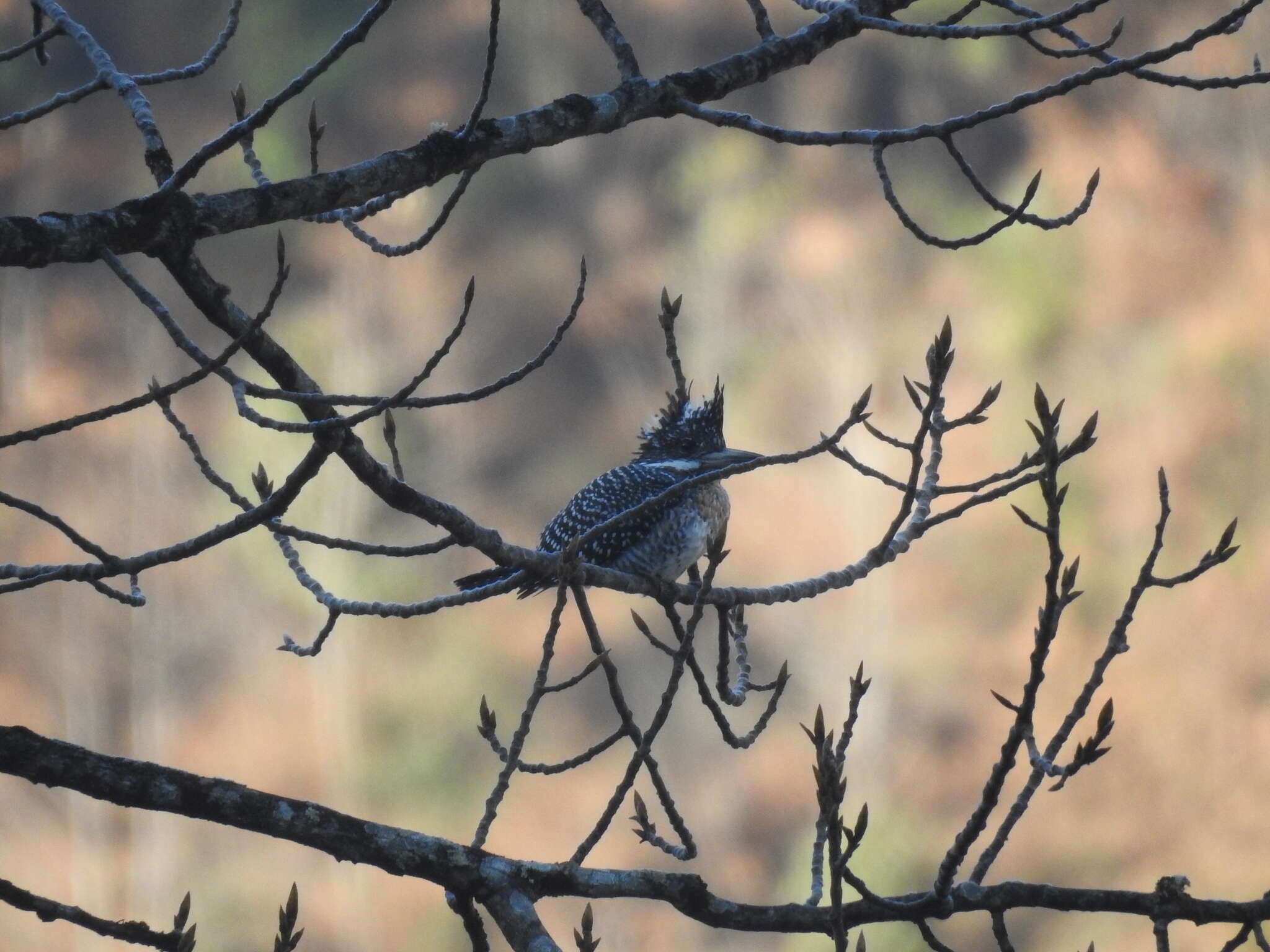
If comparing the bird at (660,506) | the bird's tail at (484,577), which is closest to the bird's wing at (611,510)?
the bird at (660,506)

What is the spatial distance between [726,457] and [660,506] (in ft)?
0.84

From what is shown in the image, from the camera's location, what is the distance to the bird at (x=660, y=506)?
2332mm

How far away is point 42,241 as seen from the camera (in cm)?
82

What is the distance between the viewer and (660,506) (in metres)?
2.25

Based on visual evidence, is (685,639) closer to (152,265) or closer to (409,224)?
(409,224)

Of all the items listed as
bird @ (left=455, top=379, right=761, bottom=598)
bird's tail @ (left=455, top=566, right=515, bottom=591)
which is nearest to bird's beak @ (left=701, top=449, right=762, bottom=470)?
bird @ (left=455, top=379, right=761, bottom=598)

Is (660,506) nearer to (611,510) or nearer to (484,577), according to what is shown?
(611,510)

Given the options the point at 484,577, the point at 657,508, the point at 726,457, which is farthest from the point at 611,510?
the point at 484,577

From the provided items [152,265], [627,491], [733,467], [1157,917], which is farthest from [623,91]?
[152,265]

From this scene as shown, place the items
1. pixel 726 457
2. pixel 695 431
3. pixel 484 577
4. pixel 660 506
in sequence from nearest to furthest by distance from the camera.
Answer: pixel 484 577 < pixel 660 506 < pixel 726 457 < pixel 695 431

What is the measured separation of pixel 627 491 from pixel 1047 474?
1731 millimetres

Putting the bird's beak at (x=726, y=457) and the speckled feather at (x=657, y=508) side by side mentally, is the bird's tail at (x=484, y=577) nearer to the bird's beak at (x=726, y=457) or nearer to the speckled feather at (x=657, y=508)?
the speckled feather at (x=657, y=508)

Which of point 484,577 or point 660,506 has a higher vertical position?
point 660,506

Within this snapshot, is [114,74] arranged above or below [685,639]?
above
